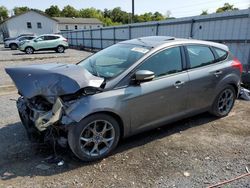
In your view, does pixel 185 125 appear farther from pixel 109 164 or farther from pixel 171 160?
pixel 109 164

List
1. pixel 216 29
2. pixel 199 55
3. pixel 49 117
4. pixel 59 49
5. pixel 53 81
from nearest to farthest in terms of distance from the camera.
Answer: pixel 49 117, pixel 53 81, pixel 199 55, pixel 216 29, pixel 59 49

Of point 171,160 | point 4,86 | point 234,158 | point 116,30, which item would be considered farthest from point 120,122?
point 116,30

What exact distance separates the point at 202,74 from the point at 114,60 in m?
1.60

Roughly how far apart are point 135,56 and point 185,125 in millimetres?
1767

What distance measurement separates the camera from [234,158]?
3.60m

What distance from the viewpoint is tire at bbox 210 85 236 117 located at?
15.8 ft

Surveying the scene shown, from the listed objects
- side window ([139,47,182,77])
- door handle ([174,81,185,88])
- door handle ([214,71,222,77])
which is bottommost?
door handle ([174,81,185,88])

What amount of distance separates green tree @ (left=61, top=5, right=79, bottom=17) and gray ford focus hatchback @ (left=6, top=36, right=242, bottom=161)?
97250 millimetres

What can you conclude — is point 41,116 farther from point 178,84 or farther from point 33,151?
point 178,84

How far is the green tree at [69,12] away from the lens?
9462cm

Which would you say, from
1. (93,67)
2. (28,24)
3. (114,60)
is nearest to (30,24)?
(28,24)

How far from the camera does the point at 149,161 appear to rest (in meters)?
3.50

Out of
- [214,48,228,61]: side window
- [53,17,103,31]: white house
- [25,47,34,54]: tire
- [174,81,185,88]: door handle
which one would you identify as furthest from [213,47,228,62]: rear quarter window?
[53,17,103,31]: white house

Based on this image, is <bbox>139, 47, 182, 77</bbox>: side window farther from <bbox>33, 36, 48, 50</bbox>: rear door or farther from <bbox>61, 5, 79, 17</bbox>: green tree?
<bbox>61, 5, 79, 17</bbox>: green tree
